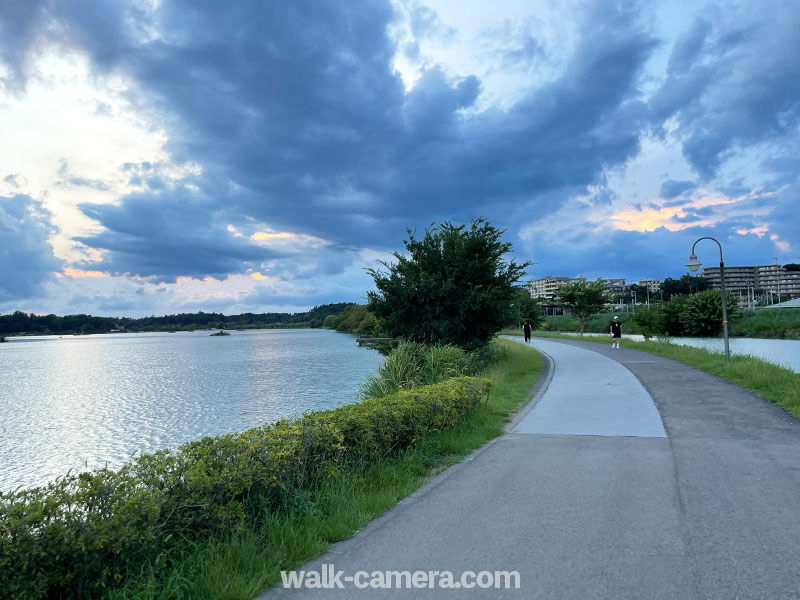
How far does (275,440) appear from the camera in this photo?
4539 mm

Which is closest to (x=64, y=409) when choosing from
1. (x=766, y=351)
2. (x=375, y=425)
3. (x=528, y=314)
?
(x=375, y=425)

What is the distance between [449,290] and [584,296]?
30.9m

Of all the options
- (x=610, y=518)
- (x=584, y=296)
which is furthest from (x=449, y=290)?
(x=584, y=296)

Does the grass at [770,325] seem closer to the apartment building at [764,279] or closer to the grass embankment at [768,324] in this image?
the grass embankment at [768,324]

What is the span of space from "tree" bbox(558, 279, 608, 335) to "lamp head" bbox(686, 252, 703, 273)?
27.3 m

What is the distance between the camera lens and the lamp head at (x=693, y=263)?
58.8 feet

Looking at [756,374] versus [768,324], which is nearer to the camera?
[756,374]

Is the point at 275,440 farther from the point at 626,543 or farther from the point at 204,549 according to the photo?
the point at 626,543

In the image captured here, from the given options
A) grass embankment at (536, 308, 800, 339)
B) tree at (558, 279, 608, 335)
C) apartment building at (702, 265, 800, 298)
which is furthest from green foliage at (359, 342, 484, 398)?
apartment building at (702, 265, 800, 298)

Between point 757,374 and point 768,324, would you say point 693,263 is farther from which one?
point 768,324

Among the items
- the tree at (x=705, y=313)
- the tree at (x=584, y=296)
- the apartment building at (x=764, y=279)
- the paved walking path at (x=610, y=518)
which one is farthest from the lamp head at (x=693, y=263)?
the apartment building at (x=764, y=279)

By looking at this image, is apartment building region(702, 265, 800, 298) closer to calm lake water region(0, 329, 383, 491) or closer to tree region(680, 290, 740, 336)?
tree region(680, 290, 740, 336)

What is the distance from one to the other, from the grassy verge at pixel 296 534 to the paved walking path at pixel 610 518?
0.17 meters

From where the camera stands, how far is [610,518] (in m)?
4.40
